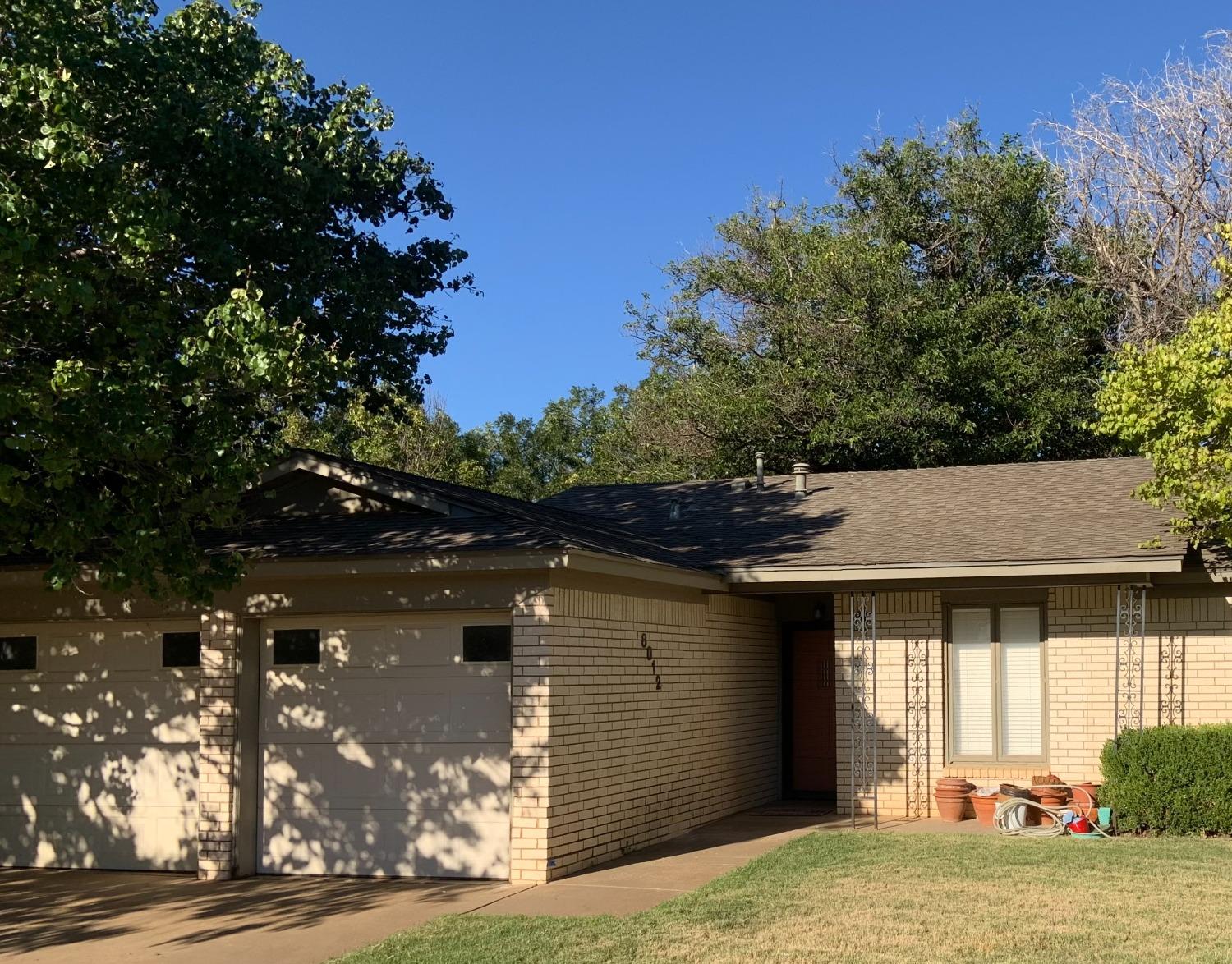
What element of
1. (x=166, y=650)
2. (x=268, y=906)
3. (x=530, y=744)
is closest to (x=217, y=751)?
(x=166, y=650)

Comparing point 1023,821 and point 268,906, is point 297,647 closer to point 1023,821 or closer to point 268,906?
point 268,906

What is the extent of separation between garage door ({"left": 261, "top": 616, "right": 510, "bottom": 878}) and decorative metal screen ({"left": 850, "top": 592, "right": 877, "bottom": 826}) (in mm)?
4978

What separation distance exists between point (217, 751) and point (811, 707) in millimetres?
8358

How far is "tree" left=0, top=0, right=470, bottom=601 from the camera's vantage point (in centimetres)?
938

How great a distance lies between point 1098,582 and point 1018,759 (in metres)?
2.14

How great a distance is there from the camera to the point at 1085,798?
1386 centimetres

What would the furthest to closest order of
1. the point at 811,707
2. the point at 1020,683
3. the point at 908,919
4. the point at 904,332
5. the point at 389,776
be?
the point at 904,332, the point at 811,707, the point at 1020,683, the point at 389,776, the point at 908,919

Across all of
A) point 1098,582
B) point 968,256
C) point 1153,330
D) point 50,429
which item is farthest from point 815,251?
point 50,429

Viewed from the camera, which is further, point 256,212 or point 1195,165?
point 1195,165

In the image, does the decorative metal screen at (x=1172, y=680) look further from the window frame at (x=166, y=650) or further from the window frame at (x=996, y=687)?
the window frame at (x=166, y=650)

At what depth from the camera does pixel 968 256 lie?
Answer: 30.2m

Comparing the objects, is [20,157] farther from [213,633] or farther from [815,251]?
[815,251]

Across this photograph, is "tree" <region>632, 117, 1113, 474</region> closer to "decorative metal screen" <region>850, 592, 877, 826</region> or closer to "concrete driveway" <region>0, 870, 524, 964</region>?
"decorative metal screen" <region>850, 592, 877, 826</region>

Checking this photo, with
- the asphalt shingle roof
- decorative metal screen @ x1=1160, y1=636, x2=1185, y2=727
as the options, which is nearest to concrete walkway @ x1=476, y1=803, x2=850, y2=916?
the asphalt shingle roof
